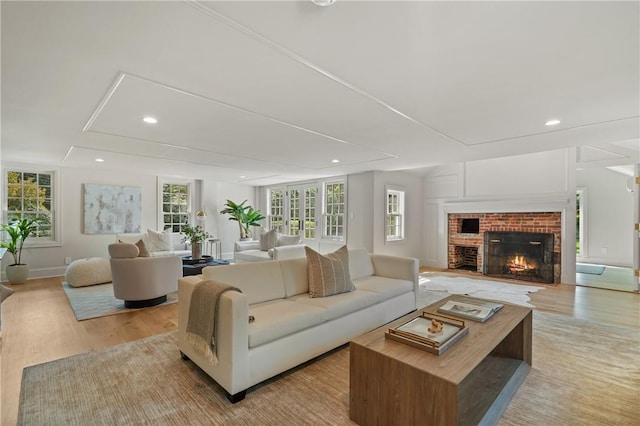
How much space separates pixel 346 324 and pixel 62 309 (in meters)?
3.95

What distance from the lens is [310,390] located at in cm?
213

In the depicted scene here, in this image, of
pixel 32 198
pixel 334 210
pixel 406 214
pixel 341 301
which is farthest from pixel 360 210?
pixel 32 198

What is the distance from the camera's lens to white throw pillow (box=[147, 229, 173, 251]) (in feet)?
20.8

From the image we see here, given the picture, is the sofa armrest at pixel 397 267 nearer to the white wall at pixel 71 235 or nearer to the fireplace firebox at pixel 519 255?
the fireplace firebox at pixel 519 255

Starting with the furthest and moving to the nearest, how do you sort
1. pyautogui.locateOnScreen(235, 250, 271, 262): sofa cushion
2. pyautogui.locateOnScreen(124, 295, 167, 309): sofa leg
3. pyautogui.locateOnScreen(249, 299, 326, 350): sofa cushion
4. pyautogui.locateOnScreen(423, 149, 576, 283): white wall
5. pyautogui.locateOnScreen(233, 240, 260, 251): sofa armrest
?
pyautogui.locateOnScreen(233, 240, 260, 251): sofa armrest < pyautogui.locateOnScreen(235, 250, 271, 262): sofa cushion < pyautogui.locateOnScreen(423, 149, 576, 283): white wall < pyautogui.locateOnScreen(124, 295, 167, 309): sofa leg < pyautogui.locateOnScreen(249, 299, 326, 350): sofa cushion

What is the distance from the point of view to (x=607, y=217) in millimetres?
7254

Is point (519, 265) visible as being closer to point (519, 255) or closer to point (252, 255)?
point (519, 255)

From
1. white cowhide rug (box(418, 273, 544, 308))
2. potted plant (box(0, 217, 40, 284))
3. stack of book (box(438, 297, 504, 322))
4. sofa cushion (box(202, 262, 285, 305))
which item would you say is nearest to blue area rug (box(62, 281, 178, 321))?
potted plant (box(0, 217, 40, 284))

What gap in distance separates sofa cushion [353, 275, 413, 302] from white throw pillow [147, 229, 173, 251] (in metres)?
4.82

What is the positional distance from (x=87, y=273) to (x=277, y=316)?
4715 mm

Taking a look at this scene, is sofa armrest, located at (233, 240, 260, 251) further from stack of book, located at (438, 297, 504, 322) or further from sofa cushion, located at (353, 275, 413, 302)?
stack of book, located at (438, 297, 504, 322)

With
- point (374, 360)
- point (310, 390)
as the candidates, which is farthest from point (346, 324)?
point (374, 360)

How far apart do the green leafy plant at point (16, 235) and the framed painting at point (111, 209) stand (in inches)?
36.6

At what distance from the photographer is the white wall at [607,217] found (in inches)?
275
